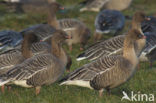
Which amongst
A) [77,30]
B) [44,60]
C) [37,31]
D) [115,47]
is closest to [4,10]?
[77,30]

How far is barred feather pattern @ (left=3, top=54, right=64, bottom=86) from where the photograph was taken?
9.67m

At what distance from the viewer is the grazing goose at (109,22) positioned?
17.9 m

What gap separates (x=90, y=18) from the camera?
82.8ft

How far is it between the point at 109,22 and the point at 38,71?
8669 millimetres

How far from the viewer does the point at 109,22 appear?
18062mm

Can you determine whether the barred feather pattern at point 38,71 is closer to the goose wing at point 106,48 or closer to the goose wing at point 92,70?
the goose wing at point 92,70

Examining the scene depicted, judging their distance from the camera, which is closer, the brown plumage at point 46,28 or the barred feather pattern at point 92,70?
the barred feather pattern at point 92,70

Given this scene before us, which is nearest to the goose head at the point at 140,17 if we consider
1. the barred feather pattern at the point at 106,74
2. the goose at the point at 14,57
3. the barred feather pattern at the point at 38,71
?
the goose at the point at 14,57

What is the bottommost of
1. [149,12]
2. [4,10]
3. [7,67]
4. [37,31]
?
[149,12]

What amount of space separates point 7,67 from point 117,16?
8839 millimetres

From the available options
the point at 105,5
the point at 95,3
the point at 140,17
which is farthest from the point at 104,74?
the point at 95,3

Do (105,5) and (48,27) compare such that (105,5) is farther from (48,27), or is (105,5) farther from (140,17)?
(140,17)

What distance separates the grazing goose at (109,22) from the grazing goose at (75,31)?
4.02ft

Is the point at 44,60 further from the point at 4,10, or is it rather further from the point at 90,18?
the point at 4,10
